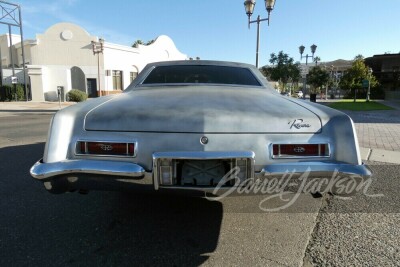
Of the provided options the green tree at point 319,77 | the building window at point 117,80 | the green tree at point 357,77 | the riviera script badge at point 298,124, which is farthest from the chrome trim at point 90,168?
the green tree at point 319,77

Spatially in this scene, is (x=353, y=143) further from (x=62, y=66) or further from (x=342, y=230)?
(x=62, y=66)

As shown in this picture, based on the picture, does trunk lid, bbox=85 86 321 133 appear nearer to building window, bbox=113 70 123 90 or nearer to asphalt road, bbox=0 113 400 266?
asphalt road, bbox=0 113 400 266

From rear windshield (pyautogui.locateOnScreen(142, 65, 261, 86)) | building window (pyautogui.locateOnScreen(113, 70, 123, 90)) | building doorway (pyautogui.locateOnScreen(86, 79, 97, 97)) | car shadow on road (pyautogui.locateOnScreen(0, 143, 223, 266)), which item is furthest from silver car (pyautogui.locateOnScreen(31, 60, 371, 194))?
building window (pyautogui.locateOnScreen(113, 70, 123, 90))

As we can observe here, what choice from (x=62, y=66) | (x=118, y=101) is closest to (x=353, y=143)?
(x=118, y=101)

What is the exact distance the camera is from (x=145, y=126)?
2.14 metres

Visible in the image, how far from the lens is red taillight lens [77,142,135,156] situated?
2.14 meters

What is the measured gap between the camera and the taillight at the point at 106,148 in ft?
7.03

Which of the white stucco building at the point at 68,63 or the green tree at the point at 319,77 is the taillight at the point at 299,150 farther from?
the green tree at the point at 319,77

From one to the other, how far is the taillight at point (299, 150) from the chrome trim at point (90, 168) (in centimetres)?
97

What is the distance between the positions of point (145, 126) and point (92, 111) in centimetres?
48

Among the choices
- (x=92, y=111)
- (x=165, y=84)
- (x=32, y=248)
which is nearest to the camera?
(x=92, y=111)

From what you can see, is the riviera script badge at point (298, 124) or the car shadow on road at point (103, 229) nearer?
the riviera script badge at point (298, 124)

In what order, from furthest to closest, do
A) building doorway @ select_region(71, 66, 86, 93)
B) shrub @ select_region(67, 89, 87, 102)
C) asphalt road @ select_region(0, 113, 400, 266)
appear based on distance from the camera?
1. building doorway @ select_region(71, 66, 86, 93)
2. shrub @ select_region(67, 89, 87, 102)
3. asphalt road @ select_region(0, 113, 400, 266)

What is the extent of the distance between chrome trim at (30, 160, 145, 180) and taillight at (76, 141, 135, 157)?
7 cm
